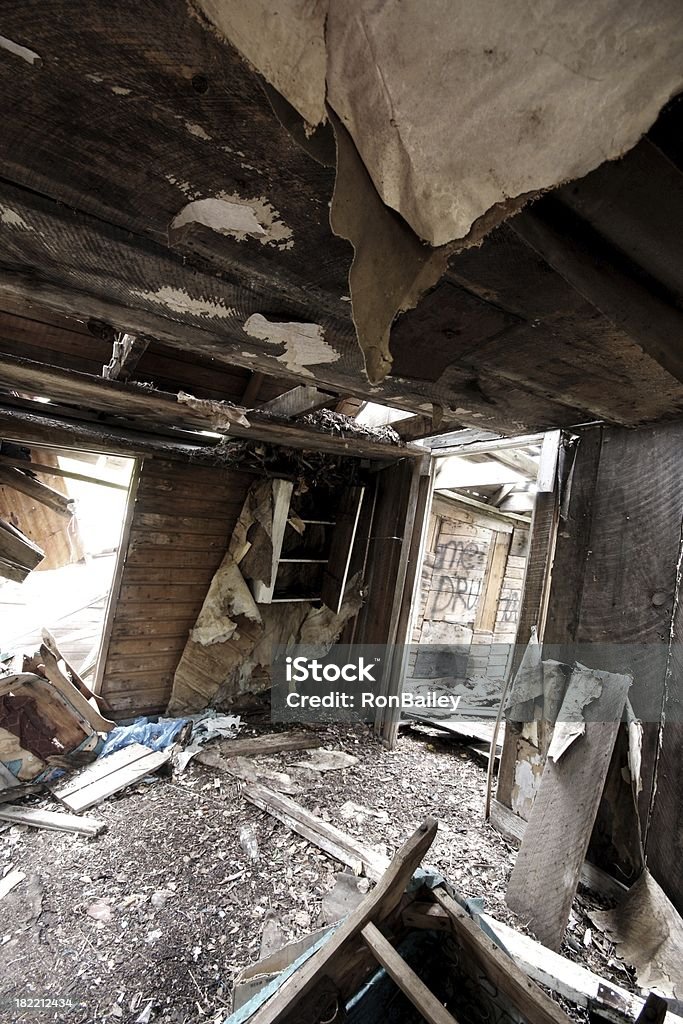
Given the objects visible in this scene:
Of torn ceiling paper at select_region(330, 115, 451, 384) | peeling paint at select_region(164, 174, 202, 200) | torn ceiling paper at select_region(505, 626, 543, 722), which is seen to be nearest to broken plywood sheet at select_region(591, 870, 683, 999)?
torn ceiling paper at select_region(505, 626, 543, 722)

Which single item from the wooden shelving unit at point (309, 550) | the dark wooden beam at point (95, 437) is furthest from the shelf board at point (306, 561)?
the dark wooden beam at point (95, 437)

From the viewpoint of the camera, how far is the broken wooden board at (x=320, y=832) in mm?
2326

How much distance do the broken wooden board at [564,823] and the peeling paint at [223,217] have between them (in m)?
2.08

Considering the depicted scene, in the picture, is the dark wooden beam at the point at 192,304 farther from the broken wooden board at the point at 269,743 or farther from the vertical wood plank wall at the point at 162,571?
the broken wooden board at the point at 269,743

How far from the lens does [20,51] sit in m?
0.52

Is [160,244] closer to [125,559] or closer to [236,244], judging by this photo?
[236,244]

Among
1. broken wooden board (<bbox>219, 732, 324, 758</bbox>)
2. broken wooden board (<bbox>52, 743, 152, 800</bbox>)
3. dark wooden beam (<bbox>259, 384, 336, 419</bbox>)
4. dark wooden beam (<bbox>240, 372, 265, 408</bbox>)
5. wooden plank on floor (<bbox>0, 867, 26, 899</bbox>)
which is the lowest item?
wooden plank on floor (<bbox>0, 867, 26, 899</bbox>)

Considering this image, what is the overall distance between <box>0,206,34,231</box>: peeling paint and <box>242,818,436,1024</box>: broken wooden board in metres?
1.78

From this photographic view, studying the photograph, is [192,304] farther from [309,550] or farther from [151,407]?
[309,550]

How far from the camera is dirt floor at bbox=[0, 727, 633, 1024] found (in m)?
1.73

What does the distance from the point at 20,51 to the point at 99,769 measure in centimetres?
373

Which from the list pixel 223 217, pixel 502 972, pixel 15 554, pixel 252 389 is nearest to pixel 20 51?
pixel 223 217

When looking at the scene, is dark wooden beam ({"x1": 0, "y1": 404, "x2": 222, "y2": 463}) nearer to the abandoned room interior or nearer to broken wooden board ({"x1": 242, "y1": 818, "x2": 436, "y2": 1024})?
the abandoned room interior

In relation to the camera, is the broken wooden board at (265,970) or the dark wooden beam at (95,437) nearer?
the broken wooden board at (265,970)
